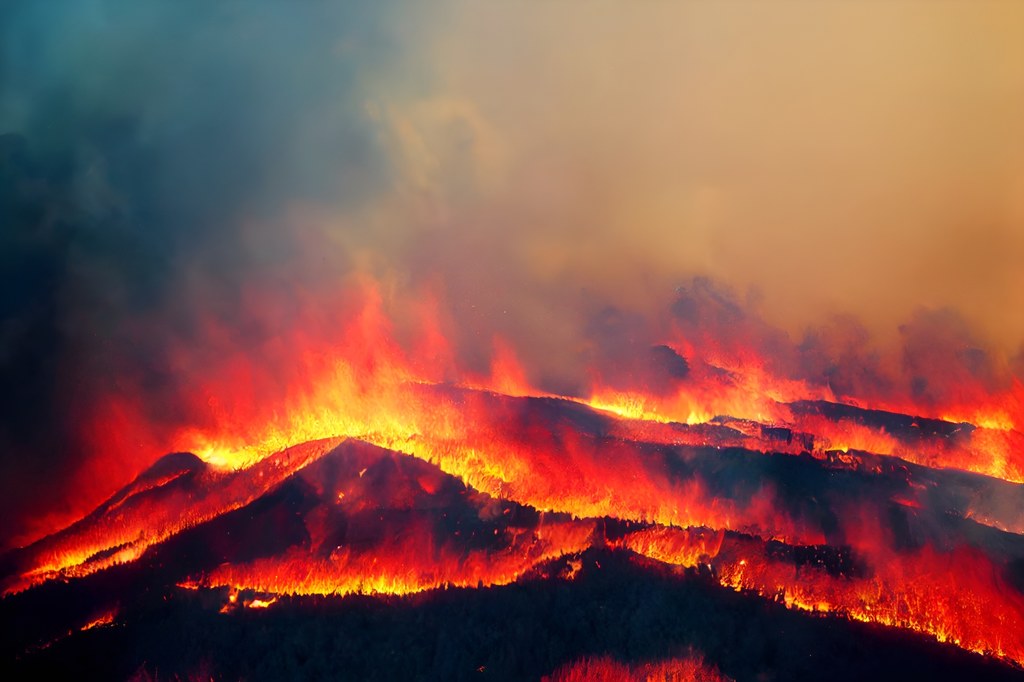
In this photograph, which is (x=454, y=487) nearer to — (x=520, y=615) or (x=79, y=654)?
(x=520, y=615)

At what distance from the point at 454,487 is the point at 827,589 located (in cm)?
755

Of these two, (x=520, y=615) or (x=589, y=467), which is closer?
(x=520, y=615)

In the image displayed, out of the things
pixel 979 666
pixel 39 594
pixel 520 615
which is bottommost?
pixel 979 666

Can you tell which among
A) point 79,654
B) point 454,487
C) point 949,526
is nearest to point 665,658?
point 454,487

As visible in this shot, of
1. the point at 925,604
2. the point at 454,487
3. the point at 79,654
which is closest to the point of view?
the point at 79,654

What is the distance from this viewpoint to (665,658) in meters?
11.4

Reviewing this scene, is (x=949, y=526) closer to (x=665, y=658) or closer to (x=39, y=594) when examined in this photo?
(x=665, y=658)

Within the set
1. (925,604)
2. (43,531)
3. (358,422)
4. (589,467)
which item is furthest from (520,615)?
(43,531)

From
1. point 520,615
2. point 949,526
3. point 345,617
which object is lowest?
point 949,526

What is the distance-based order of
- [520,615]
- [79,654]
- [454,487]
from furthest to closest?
[454,487]
[520,615]
[79,654]

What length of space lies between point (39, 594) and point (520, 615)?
332 inches

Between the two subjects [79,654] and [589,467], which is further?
[589,467]

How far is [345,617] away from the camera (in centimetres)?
1157

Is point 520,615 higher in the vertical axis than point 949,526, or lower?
higher
